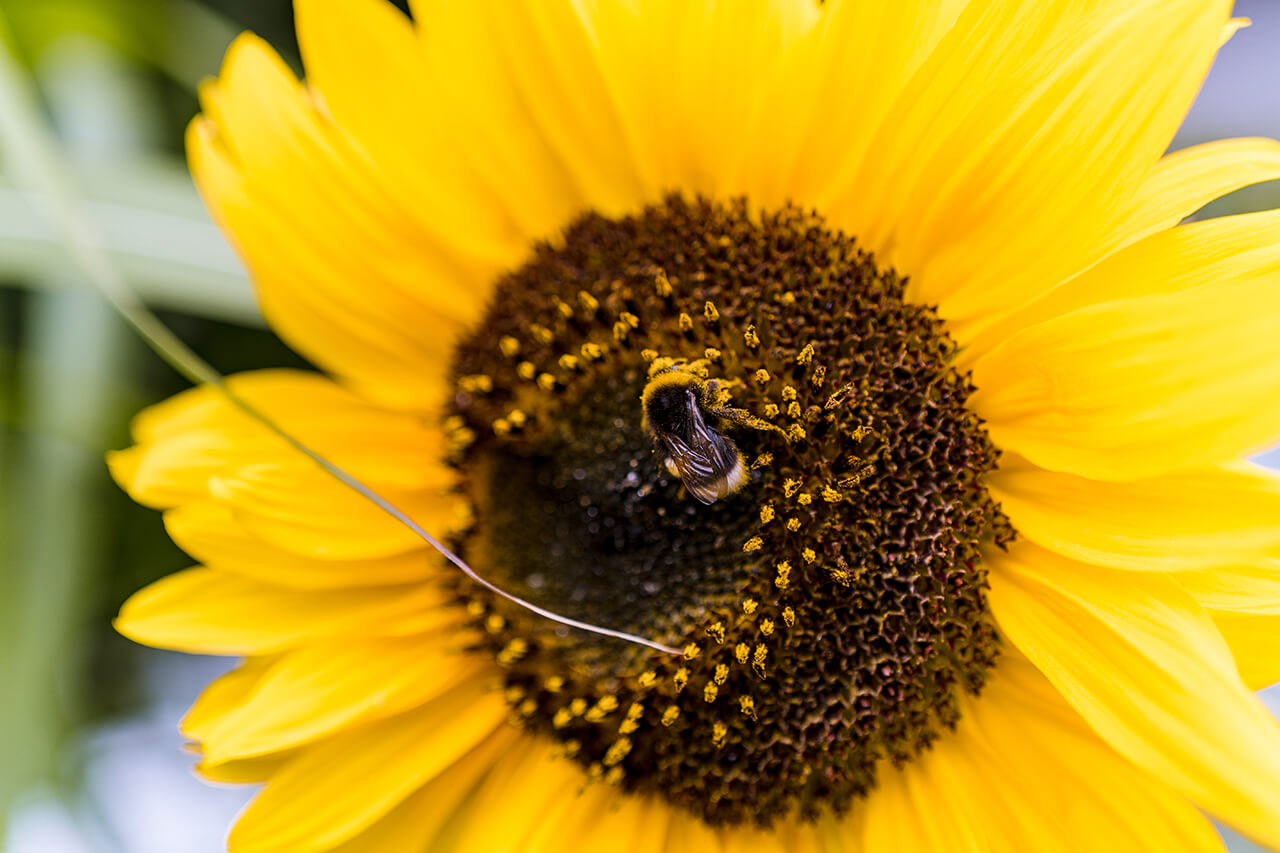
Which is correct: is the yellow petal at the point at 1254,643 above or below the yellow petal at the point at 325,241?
above

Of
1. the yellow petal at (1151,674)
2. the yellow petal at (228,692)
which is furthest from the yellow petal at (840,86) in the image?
the yellow petal at (228,692)

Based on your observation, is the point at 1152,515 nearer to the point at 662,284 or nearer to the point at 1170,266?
the point at 1170,266

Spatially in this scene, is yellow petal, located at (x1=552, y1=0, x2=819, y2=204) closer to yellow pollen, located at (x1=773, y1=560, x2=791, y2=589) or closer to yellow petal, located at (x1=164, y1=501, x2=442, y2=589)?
yellow pollen, located at (x1=773, y1=560, x2=791, y2=589)

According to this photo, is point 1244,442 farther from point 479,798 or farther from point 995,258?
point 479,798

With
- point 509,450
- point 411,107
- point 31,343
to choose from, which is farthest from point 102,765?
point 411,107

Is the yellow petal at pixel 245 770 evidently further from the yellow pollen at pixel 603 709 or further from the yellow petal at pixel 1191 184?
the yellow petal at pixel 1191 184

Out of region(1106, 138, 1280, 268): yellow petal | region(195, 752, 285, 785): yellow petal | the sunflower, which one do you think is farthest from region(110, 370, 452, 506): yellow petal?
region(1106, 138, 1280, 268): yellow petal
